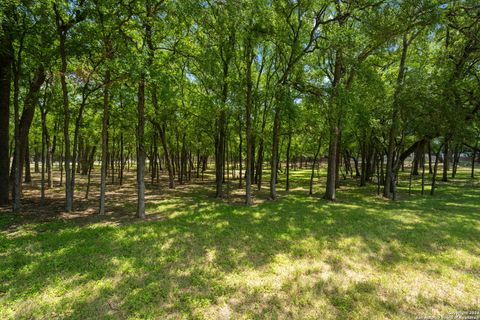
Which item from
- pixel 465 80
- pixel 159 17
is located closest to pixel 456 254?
pixel 159 17

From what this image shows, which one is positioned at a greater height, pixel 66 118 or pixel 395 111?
pixel 395 111

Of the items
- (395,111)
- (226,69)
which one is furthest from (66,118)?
(395,111)

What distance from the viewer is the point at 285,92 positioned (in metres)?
10.8

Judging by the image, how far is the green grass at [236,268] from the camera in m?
3.79

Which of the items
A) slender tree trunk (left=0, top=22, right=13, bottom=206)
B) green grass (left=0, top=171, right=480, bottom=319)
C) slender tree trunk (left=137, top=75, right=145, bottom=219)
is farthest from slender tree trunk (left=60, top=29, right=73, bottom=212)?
slender tree trunk (left=0, top=22, right=13, bottom=206)

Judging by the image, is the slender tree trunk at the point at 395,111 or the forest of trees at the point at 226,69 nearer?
the forest of trees at the point at 226,69

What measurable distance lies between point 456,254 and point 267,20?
10.6m

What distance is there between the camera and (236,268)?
505cm

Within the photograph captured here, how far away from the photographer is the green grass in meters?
3.79

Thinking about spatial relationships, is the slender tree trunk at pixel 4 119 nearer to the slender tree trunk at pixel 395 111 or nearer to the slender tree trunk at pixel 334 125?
the slender tree trunk at pixel 334 125

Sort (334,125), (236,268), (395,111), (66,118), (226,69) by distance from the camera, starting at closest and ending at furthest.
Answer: (236,268) < (66,118) < (334,125) < (226,69) < (395,111)

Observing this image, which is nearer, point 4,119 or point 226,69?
point 4,119

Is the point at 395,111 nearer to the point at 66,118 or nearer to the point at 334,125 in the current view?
the point at 334,125

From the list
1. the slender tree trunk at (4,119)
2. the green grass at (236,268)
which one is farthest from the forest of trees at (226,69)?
the green grass at (236,268)
